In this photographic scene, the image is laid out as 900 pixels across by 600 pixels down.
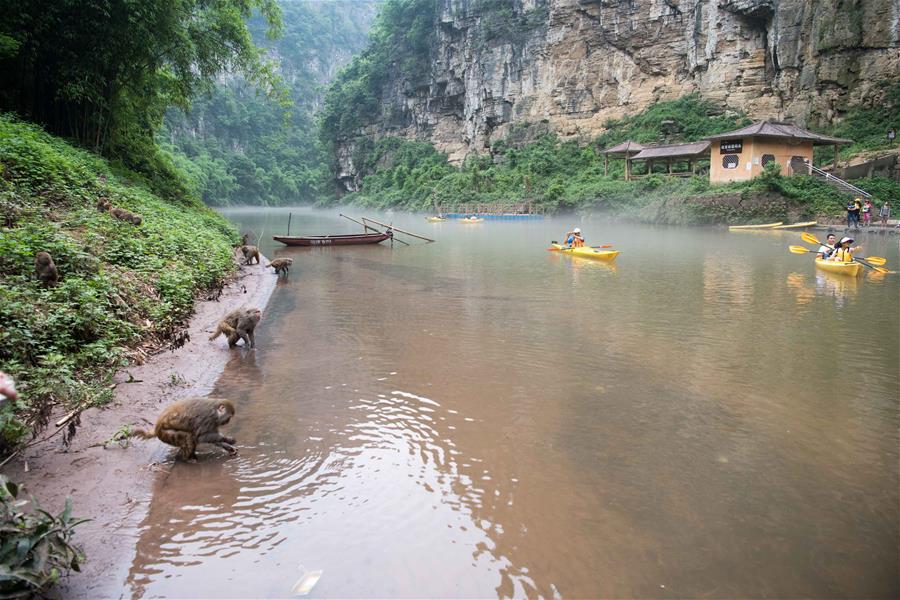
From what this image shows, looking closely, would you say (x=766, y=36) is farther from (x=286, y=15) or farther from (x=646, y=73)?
(x=286, y=15)

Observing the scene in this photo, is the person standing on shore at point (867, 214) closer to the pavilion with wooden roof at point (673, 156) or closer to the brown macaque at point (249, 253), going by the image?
the pavilion with wooden roof at point (673, 156)

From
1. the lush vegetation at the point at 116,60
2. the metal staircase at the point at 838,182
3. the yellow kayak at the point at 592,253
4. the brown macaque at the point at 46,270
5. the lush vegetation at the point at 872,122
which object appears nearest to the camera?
the brown macaque at the point at 46,270

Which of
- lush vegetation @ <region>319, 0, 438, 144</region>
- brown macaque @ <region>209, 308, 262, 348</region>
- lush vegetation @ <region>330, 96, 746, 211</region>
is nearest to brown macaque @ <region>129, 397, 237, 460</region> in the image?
brown macaque @ <region>209, 308, 262, 348</region>

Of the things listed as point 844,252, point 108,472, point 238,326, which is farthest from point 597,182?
point 108,472

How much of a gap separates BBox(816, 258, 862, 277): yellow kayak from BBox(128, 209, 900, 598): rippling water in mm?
4654

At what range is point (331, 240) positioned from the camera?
24.4 meters

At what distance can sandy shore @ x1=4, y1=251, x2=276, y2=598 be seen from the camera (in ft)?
12.2

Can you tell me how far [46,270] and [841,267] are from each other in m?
17.1

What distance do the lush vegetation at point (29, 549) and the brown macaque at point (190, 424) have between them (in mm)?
1608

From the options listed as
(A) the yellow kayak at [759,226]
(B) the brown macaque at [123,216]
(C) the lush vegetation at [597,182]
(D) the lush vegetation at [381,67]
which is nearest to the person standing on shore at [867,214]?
(C) the lush vegetation at [597,182]

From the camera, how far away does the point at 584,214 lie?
39.9m

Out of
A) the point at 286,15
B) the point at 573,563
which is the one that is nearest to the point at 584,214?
the point at 573,563

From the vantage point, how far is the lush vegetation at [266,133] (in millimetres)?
79188

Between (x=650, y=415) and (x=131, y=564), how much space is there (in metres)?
4.95
